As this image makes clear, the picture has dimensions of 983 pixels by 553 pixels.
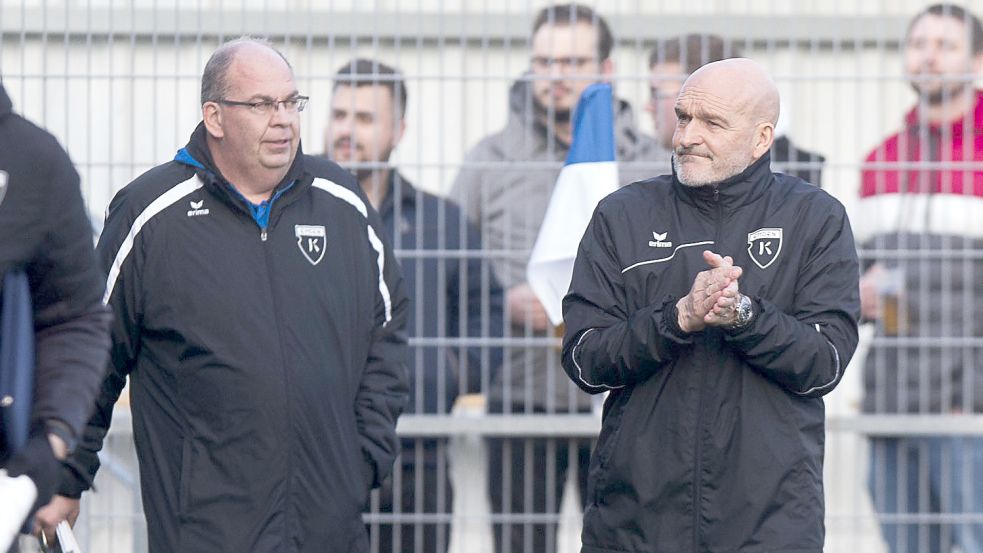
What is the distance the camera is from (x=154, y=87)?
6.11m

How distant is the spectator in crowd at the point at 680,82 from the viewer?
621 centimetres

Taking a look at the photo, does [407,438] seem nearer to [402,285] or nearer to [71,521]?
[402,285]

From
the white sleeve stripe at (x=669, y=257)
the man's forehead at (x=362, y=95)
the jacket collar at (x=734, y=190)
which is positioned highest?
the man's forehead at (x=362, y=95)

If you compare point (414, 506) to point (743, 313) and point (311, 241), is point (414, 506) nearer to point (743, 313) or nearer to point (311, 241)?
point (311, 241)

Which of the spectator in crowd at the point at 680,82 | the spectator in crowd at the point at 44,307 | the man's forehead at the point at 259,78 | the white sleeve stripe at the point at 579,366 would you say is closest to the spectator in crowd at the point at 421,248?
the spectator in crowd at the point at 680,82

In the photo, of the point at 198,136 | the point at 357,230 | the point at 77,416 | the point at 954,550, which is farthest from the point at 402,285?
the point at 954,550

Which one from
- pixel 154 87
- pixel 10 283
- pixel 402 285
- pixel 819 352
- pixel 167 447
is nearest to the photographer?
pixel 10 283

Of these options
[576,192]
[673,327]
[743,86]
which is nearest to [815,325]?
[673,327]

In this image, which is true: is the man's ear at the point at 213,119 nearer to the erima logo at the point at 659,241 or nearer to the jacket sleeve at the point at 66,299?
the erima logo at the point at 659,241

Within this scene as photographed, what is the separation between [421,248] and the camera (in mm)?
6195

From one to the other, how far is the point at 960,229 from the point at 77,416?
145 inches

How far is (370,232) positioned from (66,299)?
1.71 m

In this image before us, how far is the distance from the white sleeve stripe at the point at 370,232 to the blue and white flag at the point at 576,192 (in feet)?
3.24

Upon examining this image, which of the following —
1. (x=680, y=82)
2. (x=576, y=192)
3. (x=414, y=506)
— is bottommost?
(x=414, y=506)
